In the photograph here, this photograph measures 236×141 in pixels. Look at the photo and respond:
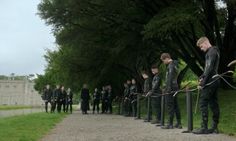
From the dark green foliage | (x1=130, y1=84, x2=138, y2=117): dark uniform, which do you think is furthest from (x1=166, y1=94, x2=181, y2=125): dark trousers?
the dark green foliage

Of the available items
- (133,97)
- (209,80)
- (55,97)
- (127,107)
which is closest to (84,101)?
(55,97)

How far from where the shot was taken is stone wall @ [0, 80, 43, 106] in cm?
14262

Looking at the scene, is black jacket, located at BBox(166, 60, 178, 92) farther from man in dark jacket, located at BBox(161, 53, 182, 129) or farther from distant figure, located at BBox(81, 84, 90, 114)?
distant figure, located at BBox(81, 84, 90, 114)

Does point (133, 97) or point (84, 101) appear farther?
point (84, 101)

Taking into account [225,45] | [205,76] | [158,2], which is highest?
[158,2]

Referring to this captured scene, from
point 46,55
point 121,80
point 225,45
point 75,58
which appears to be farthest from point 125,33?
point 46,55

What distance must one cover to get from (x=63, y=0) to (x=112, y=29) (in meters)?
4.56

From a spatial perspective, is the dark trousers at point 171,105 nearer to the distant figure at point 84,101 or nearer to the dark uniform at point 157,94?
the dark uniform at point 157,94

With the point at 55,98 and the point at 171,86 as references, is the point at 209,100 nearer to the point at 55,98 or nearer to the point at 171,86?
the point at 171,86

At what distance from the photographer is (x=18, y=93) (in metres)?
150

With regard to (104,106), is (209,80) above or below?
above

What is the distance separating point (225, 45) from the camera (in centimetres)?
3697

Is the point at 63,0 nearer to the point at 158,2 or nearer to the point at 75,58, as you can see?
the point at 158,2

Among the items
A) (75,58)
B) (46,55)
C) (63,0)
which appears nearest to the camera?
(63,0)
